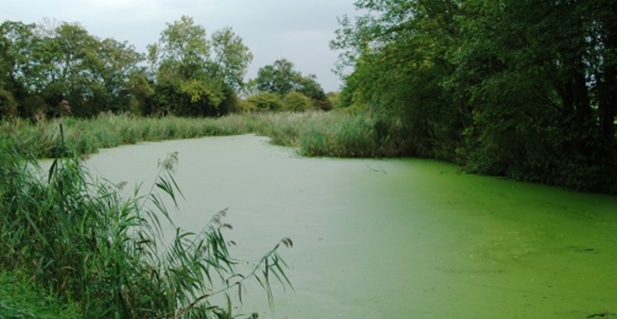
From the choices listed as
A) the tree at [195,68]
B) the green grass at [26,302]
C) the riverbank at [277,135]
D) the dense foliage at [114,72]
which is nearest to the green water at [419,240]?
the green grass at [26,302]

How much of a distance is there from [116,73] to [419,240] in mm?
23346

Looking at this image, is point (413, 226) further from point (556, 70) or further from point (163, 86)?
point (163, 86)

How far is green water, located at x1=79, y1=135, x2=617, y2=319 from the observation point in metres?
2.05

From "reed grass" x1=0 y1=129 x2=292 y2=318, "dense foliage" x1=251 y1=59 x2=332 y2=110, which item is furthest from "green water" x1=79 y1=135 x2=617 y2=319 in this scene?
"dense foliage" x1=251 y1=59 x2=332 y2=110

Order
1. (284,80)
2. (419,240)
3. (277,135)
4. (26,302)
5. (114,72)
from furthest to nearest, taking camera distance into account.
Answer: (284,80), (114,72), (277,135), (419,240), (26,302)

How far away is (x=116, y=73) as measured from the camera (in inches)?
928

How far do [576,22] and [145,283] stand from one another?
4.01 m

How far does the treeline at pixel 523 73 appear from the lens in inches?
168

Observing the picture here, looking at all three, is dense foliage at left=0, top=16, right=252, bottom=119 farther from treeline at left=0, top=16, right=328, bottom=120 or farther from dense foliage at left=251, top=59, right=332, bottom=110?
dense foliage at left=251, top=59, right=332, bottom=110

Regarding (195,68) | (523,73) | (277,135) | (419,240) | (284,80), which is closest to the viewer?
(419,240)

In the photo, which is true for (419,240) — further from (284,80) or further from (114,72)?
(284,80)

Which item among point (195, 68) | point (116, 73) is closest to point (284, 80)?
point (195, 68)

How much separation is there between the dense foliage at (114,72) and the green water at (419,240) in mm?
12238

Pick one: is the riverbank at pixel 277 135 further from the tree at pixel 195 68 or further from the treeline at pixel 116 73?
the tree at pixel 195 68
